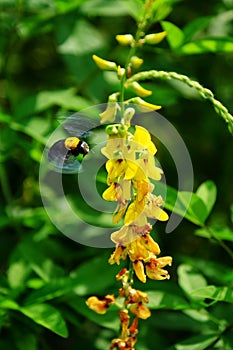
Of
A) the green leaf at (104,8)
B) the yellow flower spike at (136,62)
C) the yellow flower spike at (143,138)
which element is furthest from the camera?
A: the green leaf at (104,8)

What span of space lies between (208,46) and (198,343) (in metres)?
0.96

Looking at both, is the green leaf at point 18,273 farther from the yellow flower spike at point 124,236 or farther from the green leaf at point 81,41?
Result: the green leaf at point 81,41

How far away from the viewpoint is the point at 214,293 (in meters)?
1.90

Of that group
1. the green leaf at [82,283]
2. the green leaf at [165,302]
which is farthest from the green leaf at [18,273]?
the green leaf at [165,302]

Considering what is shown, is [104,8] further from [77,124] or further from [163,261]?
[163,261]

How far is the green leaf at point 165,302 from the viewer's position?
6.67ft

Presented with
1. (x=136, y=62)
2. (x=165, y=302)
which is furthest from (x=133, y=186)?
(x=165, y=302)

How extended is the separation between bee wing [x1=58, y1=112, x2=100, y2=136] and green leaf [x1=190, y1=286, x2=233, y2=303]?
1.70 ft

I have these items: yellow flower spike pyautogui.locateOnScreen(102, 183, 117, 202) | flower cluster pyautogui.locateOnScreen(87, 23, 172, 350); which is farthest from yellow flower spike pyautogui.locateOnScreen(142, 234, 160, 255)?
yellow flower spike pyautogui.locateOnScreen(102, 183, 117, 202)

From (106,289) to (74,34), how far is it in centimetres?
108

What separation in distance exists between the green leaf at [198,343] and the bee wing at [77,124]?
2.48ft

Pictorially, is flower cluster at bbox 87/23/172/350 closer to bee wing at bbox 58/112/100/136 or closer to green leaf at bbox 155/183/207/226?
bee wing at bbox 58/112/100/136

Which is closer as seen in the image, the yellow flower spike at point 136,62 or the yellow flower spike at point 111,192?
the yellow flower spike at point 111,192

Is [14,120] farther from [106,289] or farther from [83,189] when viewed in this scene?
[106,289]
